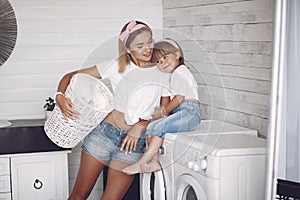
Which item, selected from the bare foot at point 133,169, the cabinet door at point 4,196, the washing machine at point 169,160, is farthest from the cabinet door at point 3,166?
the bare foot at point 133,169

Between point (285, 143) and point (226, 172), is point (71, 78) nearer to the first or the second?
point (226, 172)

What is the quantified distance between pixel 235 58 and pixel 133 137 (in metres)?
0.97

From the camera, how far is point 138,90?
3.20 m

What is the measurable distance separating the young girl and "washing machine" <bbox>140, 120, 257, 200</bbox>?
0.16ft

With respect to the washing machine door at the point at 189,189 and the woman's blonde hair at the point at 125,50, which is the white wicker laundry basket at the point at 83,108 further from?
the washing machine door at the point at 189,189

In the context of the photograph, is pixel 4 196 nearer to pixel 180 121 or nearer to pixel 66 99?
pixel 66 99

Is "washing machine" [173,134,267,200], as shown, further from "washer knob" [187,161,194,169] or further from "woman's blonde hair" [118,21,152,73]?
"woman's blonde hair" [118,21,152,73]

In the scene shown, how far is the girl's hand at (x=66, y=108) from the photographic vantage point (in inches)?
142

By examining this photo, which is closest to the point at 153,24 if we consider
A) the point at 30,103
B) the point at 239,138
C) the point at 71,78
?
the point at 30,103

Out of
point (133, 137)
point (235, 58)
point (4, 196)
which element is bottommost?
point (4, 196)

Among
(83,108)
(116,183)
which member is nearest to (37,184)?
(116,183)

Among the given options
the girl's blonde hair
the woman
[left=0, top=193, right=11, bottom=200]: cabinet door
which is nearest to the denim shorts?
the woman

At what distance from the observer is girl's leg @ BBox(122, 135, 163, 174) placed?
11.0ft

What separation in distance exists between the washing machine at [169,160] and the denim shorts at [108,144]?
0.54 ft
